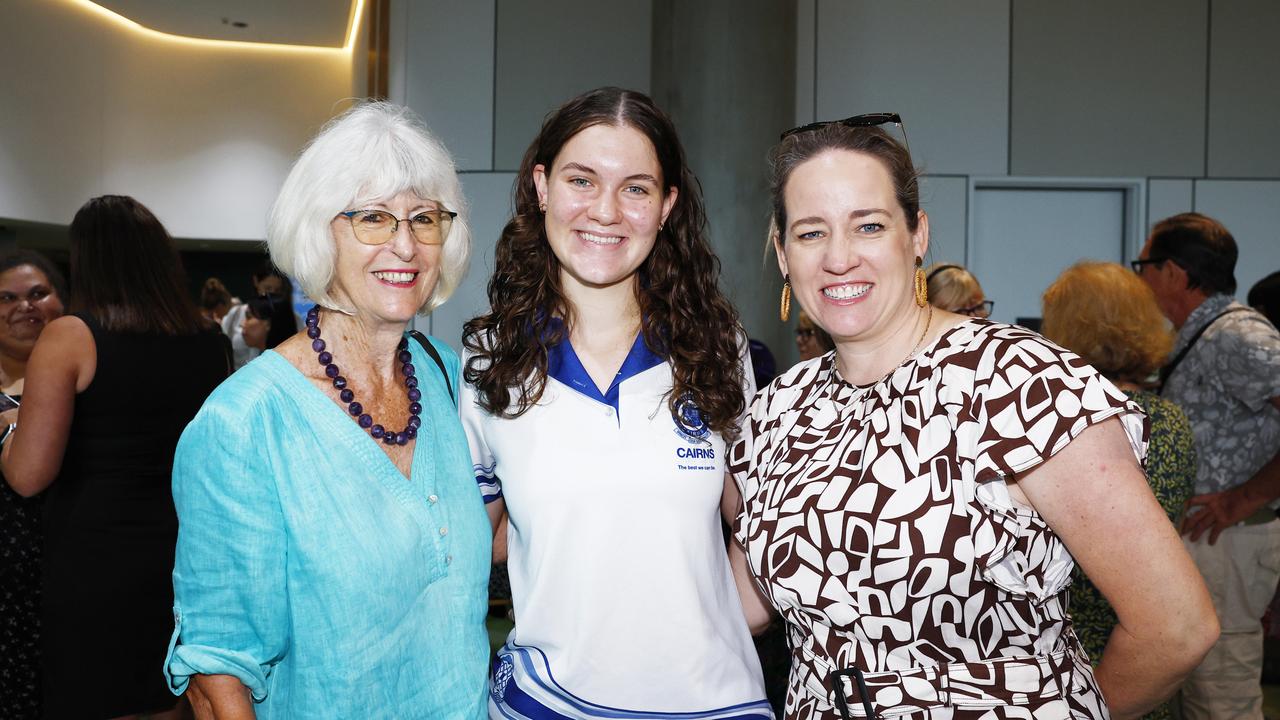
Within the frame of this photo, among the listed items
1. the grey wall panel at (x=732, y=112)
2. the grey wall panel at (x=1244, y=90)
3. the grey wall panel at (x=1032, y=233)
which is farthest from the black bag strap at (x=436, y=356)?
the grey wall panel at (x=1244, y=90)

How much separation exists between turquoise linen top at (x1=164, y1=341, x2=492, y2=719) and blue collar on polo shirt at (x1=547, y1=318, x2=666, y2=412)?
0.37 meters

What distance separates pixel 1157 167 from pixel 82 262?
6.21m

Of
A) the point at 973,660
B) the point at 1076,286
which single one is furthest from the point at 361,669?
the point at 1076,286

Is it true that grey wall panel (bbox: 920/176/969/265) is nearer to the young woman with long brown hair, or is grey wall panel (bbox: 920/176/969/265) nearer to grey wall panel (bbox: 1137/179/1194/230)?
grey wall panel (bbox: 1137/179/1194/230)

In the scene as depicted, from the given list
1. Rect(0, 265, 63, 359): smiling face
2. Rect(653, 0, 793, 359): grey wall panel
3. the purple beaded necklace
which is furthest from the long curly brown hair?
Rect(653, 0, 793, 359): grey wall panel

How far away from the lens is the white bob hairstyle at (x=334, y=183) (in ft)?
5.24

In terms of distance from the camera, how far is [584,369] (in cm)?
196

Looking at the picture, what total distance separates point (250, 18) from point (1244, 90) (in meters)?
9.41

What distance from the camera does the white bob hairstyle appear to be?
1596mm

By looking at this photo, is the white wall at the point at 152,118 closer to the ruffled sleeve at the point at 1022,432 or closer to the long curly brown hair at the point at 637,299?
the long curly brown hair at the point at 637,299

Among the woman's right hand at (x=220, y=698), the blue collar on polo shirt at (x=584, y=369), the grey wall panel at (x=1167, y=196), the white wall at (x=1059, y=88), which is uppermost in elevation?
the white wall at (x=1059, y=88)

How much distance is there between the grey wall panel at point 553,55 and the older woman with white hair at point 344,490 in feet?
15.1

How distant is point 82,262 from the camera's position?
2.70m

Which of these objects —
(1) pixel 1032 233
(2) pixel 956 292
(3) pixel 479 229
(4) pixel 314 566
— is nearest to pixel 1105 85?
(1) pixel 1032 233
